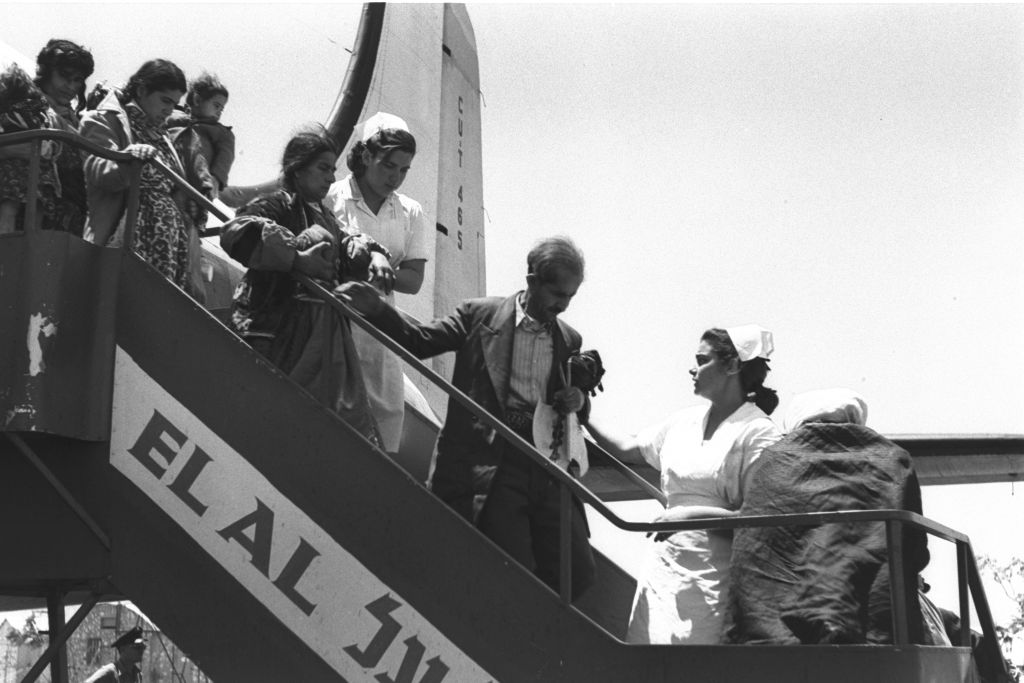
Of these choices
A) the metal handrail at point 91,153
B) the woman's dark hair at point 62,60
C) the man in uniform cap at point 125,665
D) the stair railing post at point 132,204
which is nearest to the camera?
the metal handrail at point 91,153

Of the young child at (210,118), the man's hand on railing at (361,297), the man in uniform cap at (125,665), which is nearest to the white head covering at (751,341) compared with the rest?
the man's hand on railing at (361,297)

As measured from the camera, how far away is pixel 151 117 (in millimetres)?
6203

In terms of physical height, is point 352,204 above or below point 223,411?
above

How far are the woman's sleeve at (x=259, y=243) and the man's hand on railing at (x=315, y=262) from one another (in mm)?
32

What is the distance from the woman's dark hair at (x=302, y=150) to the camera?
18.6 feet

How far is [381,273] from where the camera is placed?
5629 millimetres

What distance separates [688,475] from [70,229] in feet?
10.7

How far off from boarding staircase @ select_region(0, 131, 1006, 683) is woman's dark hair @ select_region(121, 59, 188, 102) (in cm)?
78

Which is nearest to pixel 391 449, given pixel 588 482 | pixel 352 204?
pixel 352 204

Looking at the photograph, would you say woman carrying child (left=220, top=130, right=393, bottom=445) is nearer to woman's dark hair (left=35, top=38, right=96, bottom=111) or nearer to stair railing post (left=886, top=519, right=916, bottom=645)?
woman's dark hair (left=35, top=38, right=96, bottom=111)

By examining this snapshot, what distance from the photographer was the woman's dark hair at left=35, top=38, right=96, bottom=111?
6.78m

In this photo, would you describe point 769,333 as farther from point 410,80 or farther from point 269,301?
point 410,80

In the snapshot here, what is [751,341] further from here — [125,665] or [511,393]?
[125,665]

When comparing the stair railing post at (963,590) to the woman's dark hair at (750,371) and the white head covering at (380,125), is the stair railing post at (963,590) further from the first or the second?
the white head covering at (380,125)
